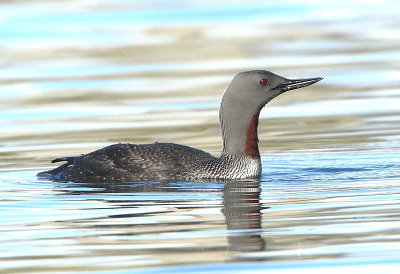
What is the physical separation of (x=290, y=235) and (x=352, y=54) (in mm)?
11180

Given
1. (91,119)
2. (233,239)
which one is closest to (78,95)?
(91,119)

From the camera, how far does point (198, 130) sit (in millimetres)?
13453

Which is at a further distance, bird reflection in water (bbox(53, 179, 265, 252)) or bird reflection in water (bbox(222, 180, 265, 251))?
bird reflection in water (bbox(53, 179, 265, 252))

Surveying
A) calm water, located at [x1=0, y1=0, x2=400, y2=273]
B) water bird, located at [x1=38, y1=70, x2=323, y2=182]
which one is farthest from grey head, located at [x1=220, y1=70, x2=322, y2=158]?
calm water, located at [x1=0, y1=0, x2=400, y2=273]

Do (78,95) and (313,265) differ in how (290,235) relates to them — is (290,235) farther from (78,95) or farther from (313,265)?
(78,95)

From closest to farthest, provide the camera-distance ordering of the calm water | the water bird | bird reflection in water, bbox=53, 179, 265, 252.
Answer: the calm water
bird reflection in water, bbox=53, 179, 265, 252
the water bird

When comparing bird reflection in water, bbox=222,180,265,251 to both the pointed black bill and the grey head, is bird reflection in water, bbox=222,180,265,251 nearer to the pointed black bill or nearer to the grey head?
the grey head

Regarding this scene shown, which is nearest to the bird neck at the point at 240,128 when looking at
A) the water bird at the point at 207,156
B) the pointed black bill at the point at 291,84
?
the water bird at the point at 207,156

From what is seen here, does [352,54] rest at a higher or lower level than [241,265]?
higher

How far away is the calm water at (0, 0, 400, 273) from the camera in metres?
7.62

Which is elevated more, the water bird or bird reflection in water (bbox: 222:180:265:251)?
the water bird

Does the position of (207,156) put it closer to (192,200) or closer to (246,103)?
(246,103)

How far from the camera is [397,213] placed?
27.8 feet

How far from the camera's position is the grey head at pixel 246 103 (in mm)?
10672
